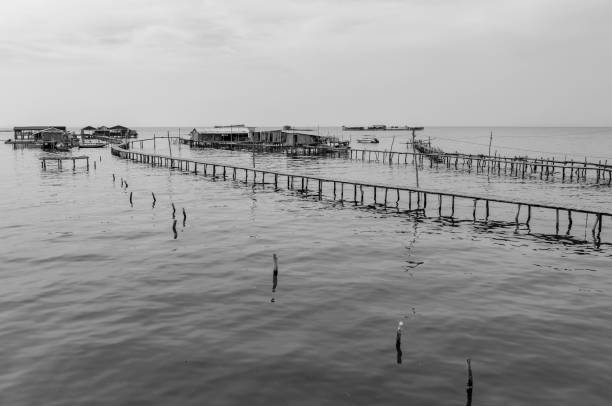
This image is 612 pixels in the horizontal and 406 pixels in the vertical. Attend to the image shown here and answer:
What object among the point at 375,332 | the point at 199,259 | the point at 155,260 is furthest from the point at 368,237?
the point at 375,332

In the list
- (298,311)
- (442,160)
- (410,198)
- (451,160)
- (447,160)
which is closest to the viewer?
(298,311)

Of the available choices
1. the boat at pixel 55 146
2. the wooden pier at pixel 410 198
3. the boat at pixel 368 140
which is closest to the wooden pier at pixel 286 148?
the boat at pixel 55 146

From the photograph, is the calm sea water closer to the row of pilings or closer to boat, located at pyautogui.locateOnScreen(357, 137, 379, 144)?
the row of pilings

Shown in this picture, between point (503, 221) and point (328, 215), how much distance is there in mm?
14026

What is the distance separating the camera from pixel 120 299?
72.9ft

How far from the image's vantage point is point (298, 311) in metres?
21.0

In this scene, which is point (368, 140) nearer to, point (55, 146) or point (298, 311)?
point (55, 146)

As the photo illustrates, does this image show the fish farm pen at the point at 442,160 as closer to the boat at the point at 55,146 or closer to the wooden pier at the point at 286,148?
the wooden pier at the point at 286,148

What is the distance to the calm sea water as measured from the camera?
15.2 metres

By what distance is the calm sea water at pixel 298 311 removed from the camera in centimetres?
1523

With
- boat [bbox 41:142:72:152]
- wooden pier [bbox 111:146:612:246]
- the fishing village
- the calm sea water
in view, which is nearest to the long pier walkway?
the fishing village

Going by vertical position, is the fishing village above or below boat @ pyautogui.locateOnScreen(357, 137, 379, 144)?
below

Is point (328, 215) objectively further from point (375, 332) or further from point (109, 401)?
point (109, 401)

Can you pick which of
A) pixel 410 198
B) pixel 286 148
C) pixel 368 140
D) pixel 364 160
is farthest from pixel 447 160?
pixel 368 140
